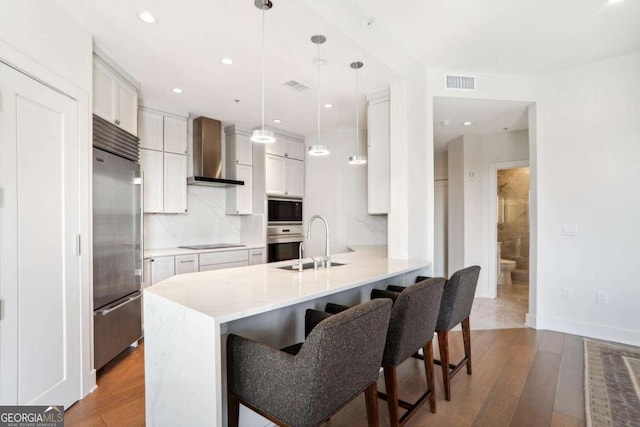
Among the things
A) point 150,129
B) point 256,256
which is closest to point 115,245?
point 150,129

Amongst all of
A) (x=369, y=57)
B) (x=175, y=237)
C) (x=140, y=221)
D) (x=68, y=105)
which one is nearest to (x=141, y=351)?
(x=140, y=221)

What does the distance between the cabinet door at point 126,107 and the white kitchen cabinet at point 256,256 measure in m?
2.13

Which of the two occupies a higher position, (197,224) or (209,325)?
(197,224)

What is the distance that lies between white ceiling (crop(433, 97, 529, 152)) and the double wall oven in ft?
8.31

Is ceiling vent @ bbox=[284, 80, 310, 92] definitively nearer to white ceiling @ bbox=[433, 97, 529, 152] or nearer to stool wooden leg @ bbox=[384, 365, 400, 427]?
white ceiling @ bbox=[433, 97, 529, 152]

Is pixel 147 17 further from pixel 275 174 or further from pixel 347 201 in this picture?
pixel 347 201

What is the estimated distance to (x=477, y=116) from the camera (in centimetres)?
395

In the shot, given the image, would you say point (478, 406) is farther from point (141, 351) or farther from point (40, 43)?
point (40, 43)

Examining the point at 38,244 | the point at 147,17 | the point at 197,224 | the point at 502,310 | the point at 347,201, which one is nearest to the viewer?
the point at 38,244

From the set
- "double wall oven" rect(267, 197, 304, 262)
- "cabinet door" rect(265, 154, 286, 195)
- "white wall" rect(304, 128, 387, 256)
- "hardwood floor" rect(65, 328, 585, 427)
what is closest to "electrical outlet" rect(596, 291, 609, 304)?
Result: "hardwood floor" rect(65, 328, 585, 427)

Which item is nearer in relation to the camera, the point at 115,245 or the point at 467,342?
the point at 467,342

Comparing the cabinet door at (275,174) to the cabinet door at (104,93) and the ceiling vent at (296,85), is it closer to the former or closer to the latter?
the ceiling vent at (296,85)

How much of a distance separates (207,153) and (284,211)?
58.5 inches

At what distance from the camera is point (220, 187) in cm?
473
